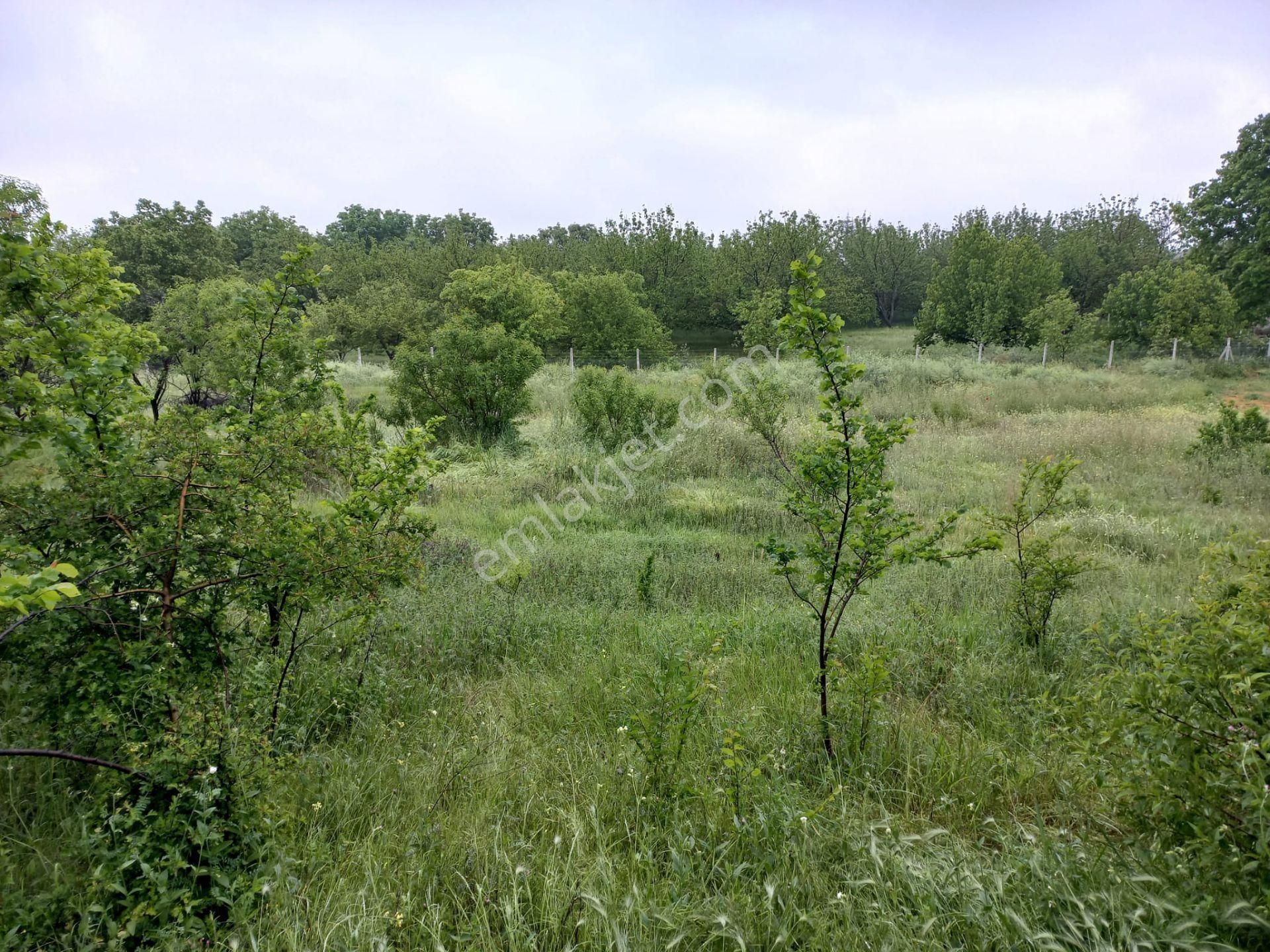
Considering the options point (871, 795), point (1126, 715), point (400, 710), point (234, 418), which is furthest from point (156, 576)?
point (1126, 715)

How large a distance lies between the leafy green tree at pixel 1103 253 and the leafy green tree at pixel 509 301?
28081 mm

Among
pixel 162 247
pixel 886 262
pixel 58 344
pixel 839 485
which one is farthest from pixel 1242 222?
pixel 162 247

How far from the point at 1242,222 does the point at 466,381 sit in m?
34.4

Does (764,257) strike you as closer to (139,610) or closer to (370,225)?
(139,610)

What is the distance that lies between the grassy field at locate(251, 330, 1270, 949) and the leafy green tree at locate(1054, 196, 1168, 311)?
35.4 meters

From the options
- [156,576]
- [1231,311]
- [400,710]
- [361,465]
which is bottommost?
[400,710]

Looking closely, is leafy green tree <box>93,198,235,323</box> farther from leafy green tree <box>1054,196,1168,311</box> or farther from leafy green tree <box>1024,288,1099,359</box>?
leafy green tree <box>1054,196,1168,311</box>

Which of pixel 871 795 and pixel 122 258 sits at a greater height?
pixel 122 258

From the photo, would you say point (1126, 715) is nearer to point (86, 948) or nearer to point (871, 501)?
point (871, 501)

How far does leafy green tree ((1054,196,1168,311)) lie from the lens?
33906 millimetres

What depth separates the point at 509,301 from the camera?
16.4 metres

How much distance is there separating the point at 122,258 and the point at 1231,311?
138 ft

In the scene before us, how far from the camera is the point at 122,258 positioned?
992 inches

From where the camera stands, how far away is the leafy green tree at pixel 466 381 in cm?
1091
